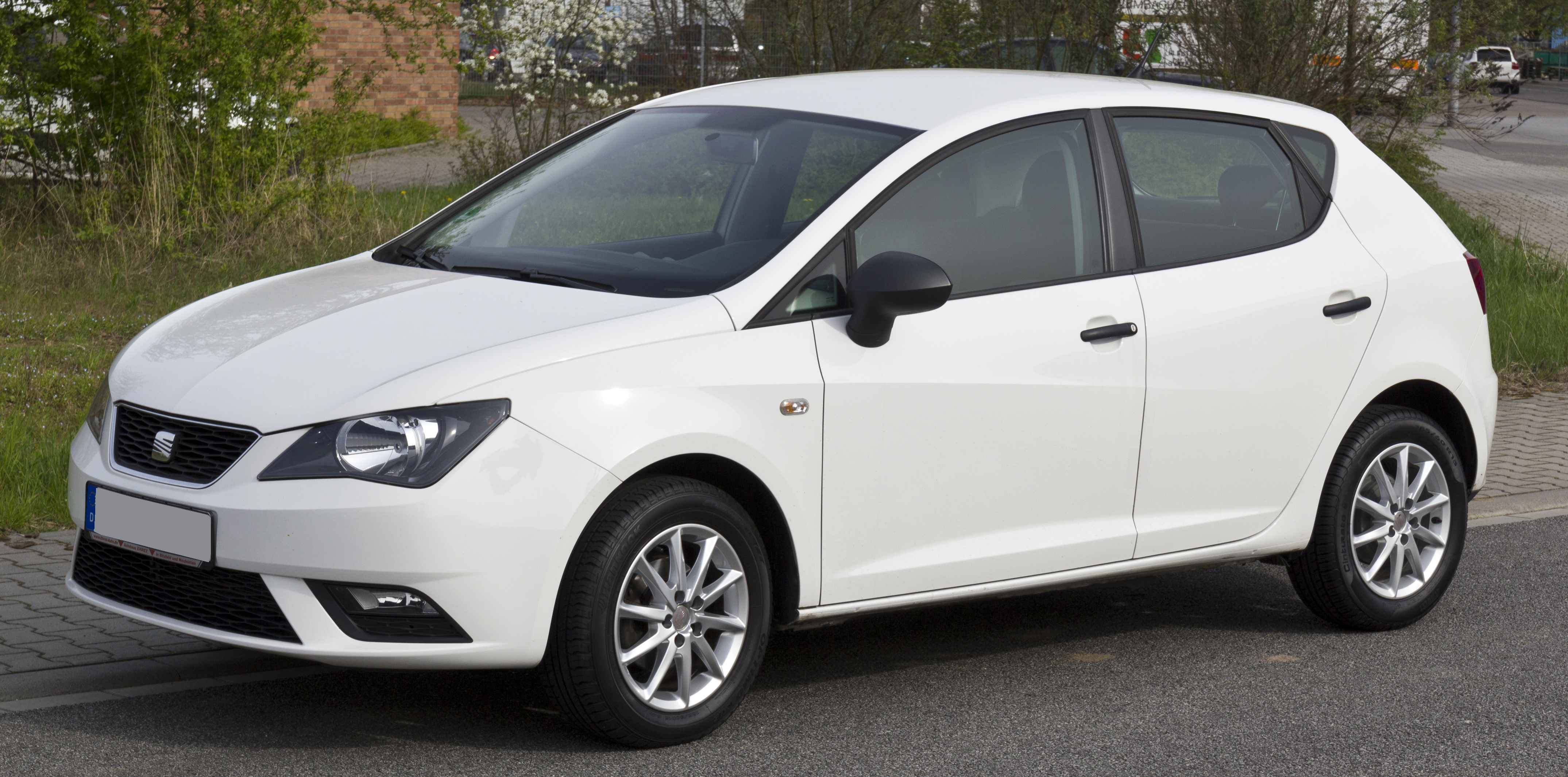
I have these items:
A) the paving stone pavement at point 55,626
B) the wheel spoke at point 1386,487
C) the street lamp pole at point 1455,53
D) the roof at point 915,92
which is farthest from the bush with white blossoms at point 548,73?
the wheel spoke at point 1386,487

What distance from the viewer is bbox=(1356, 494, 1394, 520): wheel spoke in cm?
562

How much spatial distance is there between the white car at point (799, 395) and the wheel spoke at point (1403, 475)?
0.01 m

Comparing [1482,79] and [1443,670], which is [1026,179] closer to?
[1443,670]

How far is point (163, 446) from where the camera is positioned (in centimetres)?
416

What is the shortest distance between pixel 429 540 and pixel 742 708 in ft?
4.25

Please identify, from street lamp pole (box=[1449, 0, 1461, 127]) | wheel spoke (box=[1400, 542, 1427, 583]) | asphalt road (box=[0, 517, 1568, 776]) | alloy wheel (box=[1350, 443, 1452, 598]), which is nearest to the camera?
asphalt road (box=[0, 517, 1568, 776])

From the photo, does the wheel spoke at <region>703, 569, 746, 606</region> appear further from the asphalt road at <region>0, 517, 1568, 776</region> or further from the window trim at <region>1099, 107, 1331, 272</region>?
the window trim at <region>1099, 107, 1331, 272</region>

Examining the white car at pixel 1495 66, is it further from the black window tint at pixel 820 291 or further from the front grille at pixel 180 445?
the front grille at pixel 180 445

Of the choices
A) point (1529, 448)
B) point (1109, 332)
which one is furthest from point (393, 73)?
point (1109, 332)

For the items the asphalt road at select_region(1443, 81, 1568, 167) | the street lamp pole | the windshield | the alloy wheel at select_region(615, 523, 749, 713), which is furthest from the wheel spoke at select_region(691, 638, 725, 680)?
the street lamp pole

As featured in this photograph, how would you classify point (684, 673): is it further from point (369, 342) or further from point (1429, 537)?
point (1429, 537)

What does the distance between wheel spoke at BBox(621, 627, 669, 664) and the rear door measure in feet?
5.12

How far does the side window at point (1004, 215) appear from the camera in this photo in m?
4.74

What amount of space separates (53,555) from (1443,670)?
4707 millimetres
